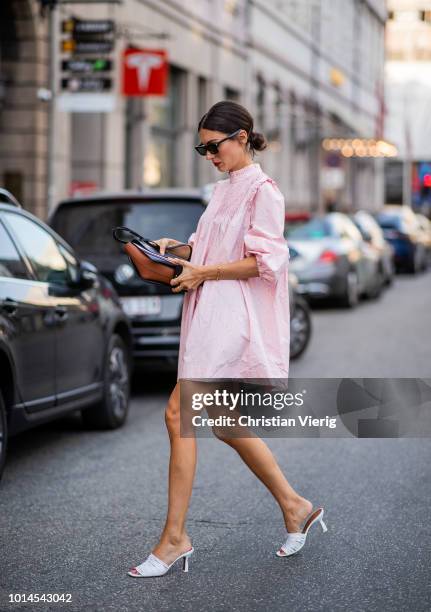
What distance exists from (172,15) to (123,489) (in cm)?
2285

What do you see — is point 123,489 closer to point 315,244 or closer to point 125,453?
point 125,453

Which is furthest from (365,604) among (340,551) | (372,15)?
(372,15)

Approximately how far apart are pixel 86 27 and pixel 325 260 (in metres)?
5.00

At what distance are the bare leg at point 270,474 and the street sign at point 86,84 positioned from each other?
1350cm

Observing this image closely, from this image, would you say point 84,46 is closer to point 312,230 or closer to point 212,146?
point 312,230

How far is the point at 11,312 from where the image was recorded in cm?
704

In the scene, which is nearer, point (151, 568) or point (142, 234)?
point (151, 568)

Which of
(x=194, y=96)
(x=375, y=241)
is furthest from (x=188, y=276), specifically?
(x=194, y=96)

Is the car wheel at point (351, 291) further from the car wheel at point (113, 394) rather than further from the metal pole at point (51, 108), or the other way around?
the car wheel at point (113, 394)

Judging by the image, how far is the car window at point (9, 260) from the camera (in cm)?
726

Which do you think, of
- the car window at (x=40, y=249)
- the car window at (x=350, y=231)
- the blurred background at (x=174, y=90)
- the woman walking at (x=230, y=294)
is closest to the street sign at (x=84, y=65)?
the blurred background at (x=174, y=90)

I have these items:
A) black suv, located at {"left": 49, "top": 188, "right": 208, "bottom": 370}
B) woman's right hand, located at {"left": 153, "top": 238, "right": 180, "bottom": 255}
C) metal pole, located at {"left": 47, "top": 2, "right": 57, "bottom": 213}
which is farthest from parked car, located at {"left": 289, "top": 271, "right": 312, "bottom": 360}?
woman's right hand, located at {"left": 153, "top": 238, "right": 180, "bottom": 255}

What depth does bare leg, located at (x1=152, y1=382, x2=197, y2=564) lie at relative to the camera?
5.07m

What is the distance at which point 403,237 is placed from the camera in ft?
107
